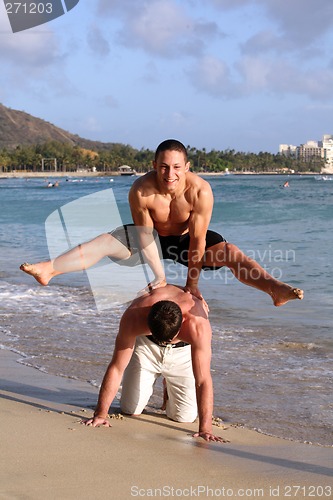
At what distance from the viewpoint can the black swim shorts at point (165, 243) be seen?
641 centimetres

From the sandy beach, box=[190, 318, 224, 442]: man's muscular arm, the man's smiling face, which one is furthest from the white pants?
the man's smiling face

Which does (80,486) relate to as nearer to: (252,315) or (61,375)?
(61,375)

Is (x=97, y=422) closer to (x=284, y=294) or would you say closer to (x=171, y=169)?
(x=284, y=294)

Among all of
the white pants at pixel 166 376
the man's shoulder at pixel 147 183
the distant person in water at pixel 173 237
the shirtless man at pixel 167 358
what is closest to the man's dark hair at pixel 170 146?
the distant person in water at pixel 173 237

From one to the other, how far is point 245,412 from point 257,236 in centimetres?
1758

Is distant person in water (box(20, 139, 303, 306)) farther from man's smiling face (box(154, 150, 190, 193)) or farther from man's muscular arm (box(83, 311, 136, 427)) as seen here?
man's muscular arm (box(83, 311, 136, 427))

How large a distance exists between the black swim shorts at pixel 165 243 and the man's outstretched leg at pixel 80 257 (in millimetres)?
57

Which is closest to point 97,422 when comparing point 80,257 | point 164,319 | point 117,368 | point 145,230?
point 117,368

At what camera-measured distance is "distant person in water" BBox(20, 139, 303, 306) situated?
587cm

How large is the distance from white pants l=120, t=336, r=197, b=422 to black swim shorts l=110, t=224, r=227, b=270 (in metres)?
1.04

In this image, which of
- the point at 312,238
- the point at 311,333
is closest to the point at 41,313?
the point at 311,333

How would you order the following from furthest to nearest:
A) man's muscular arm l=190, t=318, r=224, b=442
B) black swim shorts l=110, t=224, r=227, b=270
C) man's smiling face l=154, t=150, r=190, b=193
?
black swim shorts l=110, t=224, r=227, b=270, man's smiling face l=154, t=150, r=190, b=193, man's muscular arm l=190, t=318, r=224, b=442

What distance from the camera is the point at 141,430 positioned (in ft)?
17.1

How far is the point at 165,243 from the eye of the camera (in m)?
6.57
